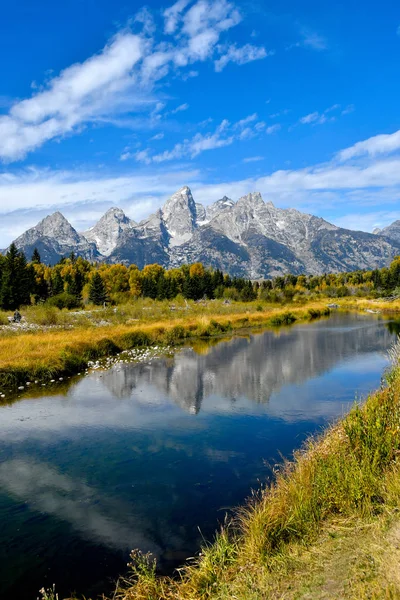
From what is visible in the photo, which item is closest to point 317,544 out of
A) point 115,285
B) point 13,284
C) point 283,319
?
point 283,319

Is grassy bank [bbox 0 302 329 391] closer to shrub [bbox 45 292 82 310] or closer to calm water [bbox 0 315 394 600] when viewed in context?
calm water [bbox 0 315 394 600]

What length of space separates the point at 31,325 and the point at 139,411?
86.0ft

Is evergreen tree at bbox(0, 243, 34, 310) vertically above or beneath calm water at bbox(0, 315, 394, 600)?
above

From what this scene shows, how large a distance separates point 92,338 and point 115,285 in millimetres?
83112

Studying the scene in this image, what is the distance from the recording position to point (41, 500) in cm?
1098

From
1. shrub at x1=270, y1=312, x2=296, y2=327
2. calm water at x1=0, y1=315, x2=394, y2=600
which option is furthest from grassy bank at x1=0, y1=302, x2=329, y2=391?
calm water at x1=0, y1=315, x2=394, y2=600

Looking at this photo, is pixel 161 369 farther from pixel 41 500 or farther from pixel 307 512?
pixel 307 512

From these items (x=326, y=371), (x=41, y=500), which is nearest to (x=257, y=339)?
(x=326, y=371)

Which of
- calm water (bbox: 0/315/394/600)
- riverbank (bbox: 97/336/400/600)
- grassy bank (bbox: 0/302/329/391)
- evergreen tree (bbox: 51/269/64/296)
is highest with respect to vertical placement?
evergreen tree (bbox: 51/269/64/296)

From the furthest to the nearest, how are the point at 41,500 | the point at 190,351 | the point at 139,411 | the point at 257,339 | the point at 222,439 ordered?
the point at 257,339 → the point at 190,351 → the point at 139,411 → the point at 222,439 → the point at 41,500

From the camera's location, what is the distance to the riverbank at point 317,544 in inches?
231

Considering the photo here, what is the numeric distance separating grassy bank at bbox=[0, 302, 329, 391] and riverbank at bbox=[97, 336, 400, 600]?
18945 mm

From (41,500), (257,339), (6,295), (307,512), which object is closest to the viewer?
(307,512)

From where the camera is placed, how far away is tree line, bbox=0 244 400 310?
2840 inches
